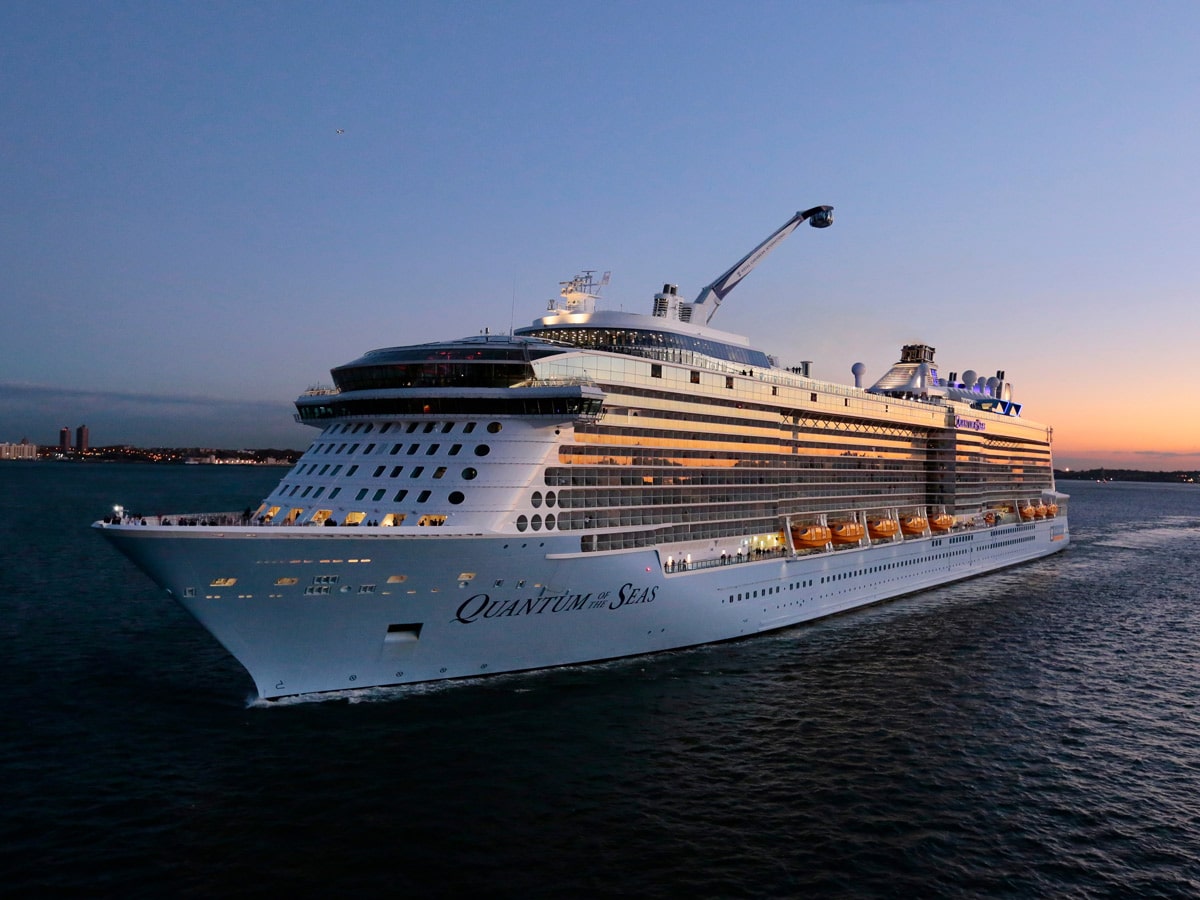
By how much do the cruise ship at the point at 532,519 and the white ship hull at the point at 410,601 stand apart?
0.07 m

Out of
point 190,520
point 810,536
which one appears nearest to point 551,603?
point 190,520

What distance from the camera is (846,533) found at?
44812 mm

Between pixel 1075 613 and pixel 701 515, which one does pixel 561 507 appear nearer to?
pixel 701 515

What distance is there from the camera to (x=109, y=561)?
6328cm

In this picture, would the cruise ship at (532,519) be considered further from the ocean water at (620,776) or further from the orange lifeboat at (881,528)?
the orange lifeboat at (881,528)

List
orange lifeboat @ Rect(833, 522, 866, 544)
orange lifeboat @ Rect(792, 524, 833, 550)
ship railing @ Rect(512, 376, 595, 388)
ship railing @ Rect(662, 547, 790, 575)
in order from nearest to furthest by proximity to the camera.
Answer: ship railing @ Rect(512, 376, 595, 388) < ship railing @ Rect(662, 547, 790, 575) < orange lifeboat @ Rect(792, 524, 833, 550) < orange lifeboat @ Rect(833, 522, 866, 544)

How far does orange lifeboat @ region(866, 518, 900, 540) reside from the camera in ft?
159

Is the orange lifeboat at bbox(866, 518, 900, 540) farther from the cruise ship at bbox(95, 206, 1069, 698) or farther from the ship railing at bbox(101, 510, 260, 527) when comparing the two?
the ship railing at bbox(101, 510, 260, 527)

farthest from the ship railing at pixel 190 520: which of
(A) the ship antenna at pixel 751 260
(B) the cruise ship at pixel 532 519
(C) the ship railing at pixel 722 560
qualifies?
(A) the ship antenna at pixel 751 260

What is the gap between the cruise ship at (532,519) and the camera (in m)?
24.5

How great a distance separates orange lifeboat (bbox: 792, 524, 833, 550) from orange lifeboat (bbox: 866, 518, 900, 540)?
26.0 feet

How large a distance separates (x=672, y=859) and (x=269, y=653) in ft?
48.0

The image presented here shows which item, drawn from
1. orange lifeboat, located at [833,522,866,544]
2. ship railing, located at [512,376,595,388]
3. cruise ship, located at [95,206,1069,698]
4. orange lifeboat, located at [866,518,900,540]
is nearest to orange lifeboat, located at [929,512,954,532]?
orange lifeboat, located at [866,518,900,540]

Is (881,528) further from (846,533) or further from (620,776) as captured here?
(620,776)
